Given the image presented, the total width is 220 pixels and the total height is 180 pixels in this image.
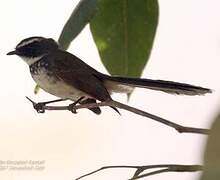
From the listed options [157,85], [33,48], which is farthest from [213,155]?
[33,48]

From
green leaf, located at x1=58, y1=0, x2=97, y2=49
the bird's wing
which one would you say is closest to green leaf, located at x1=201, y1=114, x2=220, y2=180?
green leaf, located at x1=58, y1=0, x2=97, y2=49

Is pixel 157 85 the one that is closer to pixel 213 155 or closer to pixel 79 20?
pixel 79 20

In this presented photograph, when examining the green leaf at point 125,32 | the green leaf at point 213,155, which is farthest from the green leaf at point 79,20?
the green leaf at point 213,155

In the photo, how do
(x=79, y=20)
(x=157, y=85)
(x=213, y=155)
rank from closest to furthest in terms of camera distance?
(x=213, y=155) → (x=79, y=20) → (x=157, y=85)

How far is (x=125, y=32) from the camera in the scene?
1.04 ft

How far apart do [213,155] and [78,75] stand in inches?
11.7

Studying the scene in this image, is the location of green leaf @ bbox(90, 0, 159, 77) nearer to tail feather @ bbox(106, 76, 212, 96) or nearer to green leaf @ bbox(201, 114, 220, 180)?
tail feather @ bbox(106, 76, 212, 96)

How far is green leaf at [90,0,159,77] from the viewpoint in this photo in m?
0.30

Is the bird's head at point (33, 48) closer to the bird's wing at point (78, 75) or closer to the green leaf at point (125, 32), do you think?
the bird's wing at point (78, 75)

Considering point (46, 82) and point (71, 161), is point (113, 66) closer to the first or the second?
point (46, 82)

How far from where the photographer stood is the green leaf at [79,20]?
0.85 ft

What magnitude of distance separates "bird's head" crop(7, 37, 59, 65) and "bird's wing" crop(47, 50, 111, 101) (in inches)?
0.8

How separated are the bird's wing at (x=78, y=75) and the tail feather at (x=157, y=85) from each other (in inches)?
0.7

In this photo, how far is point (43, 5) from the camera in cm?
52
